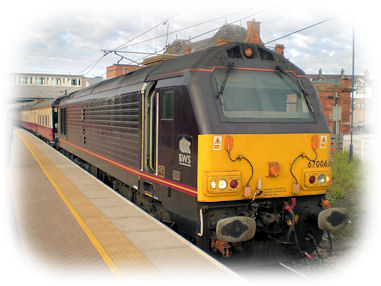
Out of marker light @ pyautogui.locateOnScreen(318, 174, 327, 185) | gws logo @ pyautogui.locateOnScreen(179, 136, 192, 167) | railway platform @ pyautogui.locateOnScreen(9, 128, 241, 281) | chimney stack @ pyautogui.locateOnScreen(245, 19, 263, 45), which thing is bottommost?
railway platform @ pyautogui.locateOnScreen(9, 128, 241, 281)

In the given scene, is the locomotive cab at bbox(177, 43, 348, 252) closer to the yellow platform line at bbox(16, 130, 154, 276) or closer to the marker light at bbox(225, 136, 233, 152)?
the marker light at bbox(225, 136, 233, 152)

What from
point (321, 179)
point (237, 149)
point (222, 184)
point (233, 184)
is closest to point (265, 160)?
point (237, 149)

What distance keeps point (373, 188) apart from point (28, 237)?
11.6 m

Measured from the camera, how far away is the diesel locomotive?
18.5ft

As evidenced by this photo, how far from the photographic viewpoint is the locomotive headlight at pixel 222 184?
5570mm

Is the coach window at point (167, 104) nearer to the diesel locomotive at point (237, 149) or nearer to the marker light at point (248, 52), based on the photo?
the diesel locomotive at point (237, 149)

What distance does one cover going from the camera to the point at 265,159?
19.7 ft

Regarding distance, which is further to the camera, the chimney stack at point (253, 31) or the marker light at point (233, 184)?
the chimney stack at point (253, 31)

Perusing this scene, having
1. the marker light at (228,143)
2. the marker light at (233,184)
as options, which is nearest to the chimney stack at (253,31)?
the marker light at (228,143)

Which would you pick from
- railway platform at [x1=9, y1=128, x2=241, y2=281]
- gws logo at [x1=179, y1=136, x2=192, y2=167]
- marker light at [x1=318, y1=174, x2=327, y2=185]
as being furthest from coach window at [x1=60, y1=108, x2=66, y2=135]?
marker light at [x1=318, y1=174, x2=327, y2=185]

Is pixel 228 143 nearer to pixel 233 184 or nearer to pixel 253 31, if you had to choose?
pixel 233 184

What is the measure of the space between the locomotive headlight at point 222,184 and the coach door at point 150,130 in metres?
1.77

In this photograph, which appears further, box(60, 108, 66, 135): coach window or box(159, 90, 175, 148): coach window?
box(60, 108, 66, 135): coach window

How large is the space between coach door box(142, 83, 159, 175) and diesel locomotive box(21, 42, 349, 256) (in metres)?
0.02
